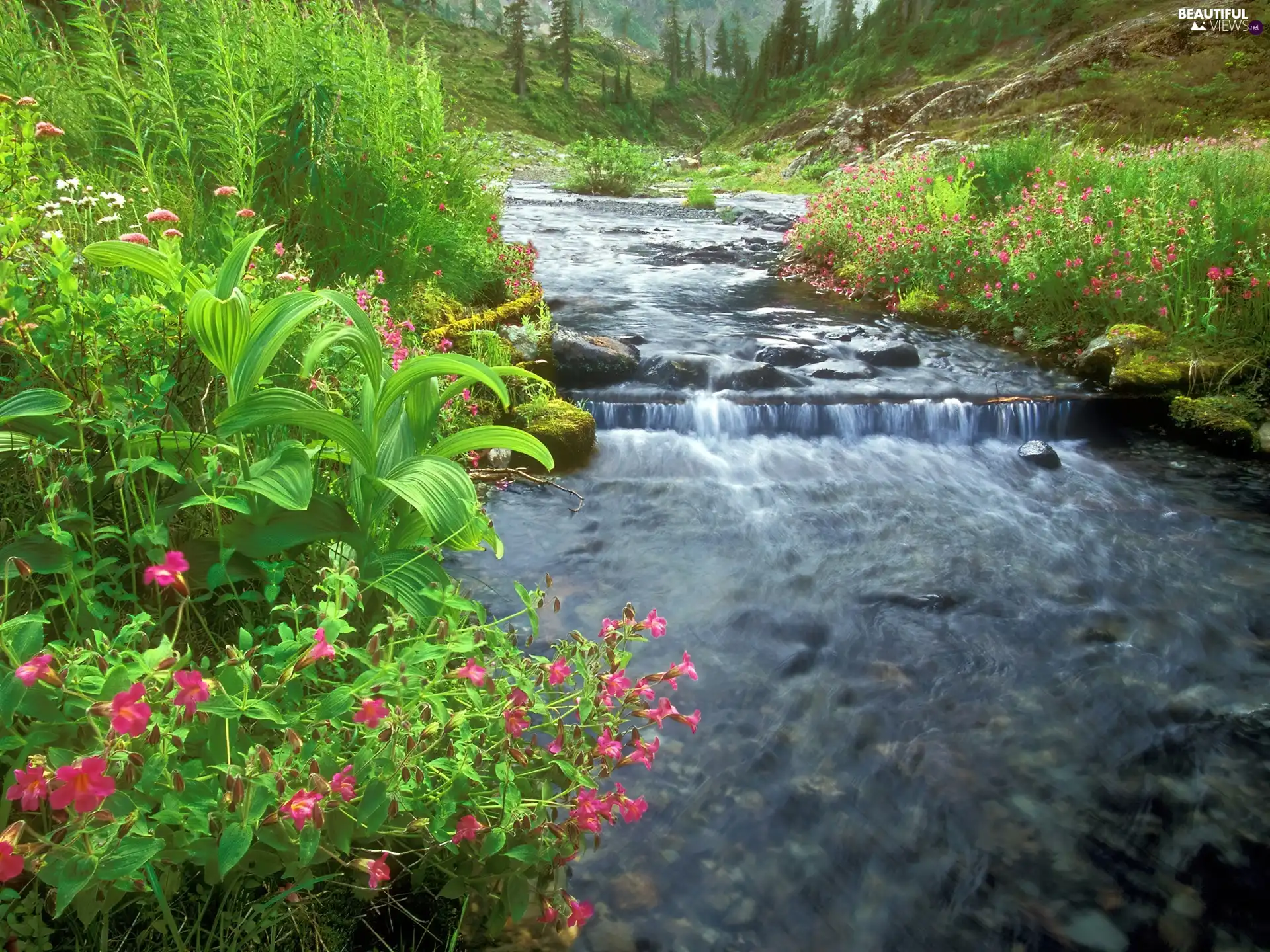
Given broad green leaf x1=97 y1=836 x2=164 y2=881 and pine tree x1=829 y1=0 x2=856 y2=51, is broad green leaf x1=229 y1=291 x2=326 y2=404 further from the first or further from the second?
pine tree x1=829 y1=0 x2=856 y2=51

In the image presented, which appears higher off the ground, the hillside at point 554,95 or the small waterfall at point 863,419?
the hillside at point 554,95

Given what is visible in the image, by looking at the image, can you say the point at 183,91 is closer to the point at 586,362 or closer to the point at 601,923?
the point at 586,362

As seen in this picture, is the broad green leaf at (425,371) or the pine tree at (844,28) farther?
the pine tree at (844,28)

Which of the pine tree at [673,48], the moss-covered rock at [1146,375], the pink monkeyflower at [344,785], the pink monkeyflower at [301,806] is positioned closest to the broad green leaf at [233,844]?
the pink monkeyflower at [301,806]

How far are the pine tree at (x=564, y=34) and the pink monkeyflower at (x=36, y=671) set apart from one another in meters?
78.8

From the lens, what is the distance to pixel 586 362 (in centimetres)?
718

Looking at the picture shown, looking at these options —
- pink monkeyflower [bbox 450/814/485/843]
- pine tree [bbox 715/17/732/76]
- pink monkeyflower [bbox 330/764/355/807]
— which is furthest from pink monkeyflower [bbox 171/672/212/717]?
pine tree [bbox 715/17/732/76]

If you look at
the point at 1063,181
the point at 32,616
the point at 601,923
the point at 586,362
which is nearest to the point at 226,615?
the point at 32,616

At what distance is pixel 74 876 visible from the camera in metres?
1.26

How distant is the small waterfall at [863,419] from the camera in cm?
670

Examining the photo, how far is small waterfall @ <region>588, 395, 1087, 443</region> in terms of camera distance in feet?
22.0

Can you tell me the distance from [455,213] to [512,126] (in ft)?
192

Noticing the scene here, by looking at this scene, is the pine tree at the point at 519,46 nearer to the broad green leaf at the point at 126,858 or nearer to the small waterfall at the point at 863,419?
the small waterfall at the point at 863,419

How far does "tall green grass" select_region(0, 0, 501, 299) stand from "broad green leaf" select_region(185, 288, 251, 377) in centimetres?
157
